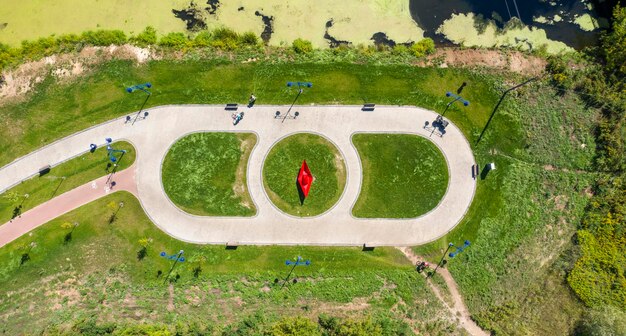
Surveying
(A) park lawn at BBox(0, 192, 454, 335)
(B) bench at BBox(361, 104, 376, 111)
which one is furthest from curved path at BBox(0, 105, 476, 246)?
(A) park lawn at BBox(0, 192, 454, 335)

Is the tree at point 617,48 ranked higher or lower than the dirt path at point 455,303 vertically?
higher

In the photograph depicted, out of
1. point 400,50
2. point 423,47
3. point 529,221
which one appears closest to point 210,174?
point 400,50

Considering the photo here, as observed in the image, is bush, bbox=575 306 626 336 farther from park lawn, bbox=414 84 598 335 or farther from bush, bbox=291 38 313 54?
bush, bbox=291 38 313 54

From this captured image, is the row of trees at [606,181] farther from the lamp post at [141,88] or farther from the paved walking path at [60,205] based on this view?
the paved walking path at [60,205]

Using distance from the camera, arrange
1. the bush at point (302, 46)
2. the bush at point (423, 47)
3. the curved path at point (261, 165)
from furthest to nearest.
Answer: the bush at point (423, 47) → the bush at point (302, 46) → the curved path at point (261, 165)

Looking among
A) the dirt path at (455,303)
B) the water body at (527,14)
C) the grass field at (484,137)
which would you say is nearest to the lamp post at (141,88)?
the grass field at (484,137)

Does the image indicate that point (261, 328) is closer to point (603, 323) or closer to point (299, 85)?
point (299, 85)
